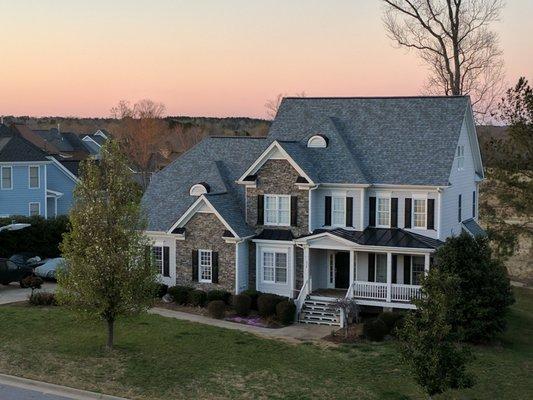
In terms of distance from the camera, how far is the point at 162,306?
→ 34.5 meters

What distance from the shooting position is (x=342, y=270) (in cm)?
3591

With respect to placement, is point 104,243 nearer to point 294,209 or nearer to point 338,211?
point 294,209

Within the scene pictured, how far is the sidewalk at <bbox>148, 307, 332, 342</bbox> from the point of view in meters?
30.0

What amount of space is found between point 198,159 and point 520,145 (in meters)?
17.5

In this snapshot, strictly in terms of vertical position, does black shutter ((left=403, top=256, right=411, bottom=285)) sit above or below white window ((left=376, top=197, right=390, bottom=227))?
below

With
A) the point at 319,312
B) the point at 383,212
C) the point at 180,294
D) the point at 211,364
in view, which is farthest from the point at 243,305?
the point at 211,364

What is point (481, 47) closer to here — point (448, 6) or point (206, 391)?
point (448, 6)

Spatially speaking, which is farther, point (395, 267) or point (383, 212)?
point (383, 212)

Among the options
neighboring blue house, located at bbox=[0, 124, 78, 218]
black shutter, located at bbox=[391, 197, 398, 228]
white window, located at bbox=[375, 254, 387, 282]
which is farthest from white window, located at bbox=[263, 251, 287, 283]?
neighboring blue house, located at bbox=[0, 124, 78, 218]

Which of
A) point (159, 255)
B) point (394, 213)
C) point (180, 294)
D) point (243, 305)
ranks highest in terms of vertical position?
point (394, 213)

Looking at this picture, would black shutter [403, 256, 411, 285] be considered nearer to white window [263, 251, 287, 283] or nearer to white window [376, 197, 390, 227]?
white window [376, 197, 390, 227]

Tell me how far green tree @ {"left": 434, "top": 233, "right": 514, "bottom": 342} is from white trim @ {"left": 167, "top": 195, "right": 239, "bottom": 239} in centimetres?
998

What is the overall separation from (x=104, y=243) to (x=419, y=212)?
15011 mm

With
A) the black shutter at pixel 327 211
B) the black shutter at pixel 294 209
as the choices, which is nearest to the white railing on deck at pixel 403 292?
the black shutter at pixel 327 211
